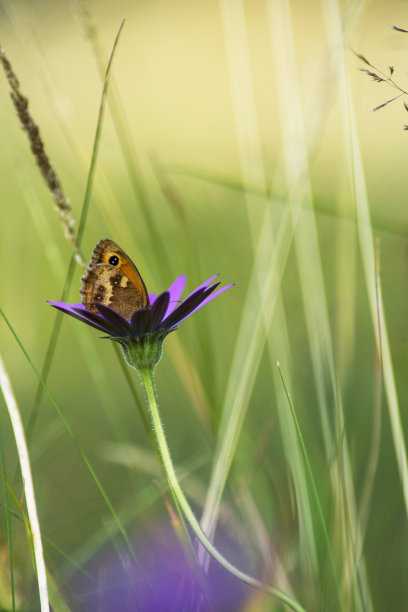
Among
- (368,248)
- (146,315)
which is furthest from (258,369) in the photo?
(146,315)

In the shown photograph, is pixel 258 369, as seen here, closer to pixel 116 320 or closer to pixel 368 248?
pixel 368 248

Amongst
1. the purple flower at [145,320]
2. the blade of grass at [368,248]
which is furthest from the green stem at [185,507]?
the blade of grass at [368,248]

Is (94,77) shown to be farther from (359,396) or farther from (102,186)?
(359,396)

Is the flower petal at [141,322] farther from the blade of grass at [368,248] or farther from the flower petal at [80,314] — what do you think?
the blade of grass at [368,248]

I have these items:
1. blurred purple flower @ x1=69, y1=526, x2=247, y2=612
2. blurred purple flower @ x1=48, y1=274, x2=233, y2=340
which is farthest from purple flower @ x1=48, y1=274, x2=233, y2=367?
blurred purple flower @ x1=69, y1=526, x2=247, y2=612

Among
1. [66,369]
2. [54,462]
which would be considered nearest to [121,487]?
[54,462]

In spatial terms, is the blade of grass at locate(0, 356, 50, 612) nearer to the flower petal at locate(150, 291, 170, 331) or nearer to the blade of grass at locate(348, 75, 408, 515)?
the flower petal at locate(150, 291, 170, 331)

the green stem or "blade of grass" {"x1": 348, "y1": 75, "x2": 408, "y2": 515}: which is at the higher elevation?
"blade of grass" {"x1": 348, "y1": 75, "x2": 408, "y2": 515}
